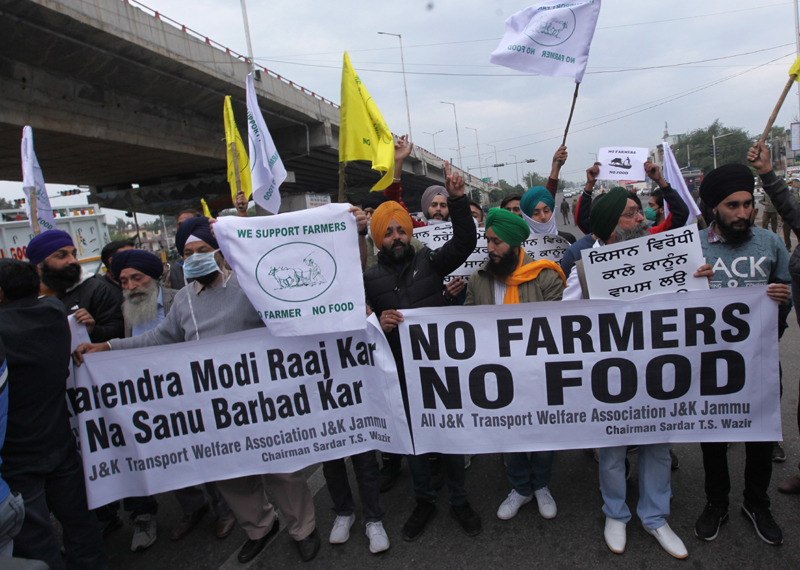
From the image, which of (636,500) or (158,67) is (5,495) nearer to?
(636,500)

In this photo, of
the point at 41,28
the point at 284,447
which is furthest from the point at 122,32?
the point at 284,447

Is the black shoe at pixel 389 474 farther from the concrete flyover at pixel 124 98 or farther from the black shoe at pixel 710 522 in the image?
the concrete flyover at pixel 124 98

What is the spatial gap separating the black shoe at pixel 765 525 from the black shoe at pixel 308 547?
249 cm

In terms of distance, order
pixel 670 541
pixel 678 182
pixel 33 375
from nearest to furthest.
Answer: pixel 33 375, pixel 670 541, pixel 678 182

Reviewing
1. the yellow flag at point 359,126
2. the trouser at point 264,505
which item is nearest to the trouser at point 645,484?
the trouser at point 264,505

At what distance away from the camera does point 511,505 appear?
3078mm

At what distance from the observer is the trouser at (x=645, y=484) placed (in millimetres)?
2695

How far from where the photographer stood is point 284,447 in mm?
2957

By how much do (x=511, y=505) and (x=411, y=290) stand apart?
149 cm

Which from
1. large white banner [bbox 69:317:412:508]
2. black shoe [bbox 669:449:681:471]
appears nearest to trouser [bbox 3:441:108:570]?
large white banner [bbox 69:317:412:508]

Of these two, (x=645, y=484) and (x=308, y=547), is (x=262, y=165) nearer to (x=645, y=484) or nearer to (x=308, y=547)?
(x=308, y=547)

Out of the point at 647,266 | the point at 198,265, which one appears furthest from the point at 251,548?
the point at 647,266

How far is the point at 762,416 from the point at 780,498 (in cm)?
69

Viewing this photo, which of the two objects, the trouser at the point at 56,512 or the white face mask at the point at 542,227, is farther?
the white face mask at the point at 542,227
